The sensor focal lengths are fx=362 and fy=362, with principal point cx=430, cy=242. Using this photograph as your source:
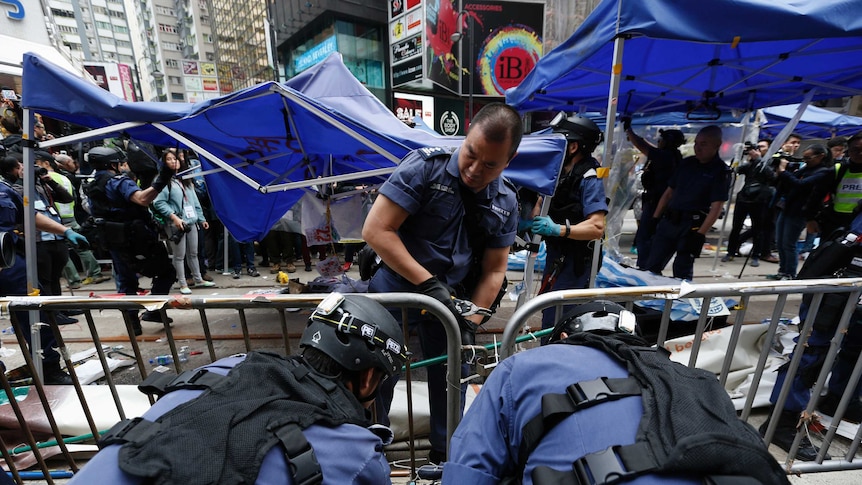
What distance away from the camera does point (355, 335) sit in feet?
4.02

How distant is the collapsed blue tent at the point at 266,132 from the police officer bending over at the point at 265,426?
6.70 feet

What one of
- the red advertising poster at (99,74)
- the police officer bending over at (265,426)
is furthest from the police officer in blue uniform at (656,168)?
the red advertising poster at (99,74)

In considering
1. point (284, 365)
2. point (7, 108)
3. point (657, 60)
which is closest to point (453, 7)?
point (657, 60)

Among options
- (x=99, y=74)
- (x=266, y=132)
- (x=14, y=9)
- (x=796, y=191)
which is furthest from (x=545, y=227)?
(x=99, y=74)

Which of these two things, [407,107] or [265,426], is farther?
[407,107]

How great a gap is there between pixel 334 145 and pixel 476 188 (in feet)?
7.06

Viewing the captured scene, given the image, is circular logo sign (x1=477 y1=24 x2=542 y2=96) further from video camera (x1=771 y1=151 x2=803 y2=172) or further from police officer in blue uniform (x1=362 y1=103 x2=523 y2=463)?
police officer in blue uniform (x1=362 y1=103 x2=523 y2=463)

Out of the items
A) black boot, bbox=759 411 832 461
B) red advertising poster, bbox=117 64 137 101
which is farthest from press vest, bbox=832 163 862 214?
red advertising poster, bbox=117 64 137 101

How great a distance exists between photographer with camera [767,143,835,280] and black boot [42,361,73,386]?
8351 millimetres

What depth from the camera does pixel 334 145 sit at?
3.58m

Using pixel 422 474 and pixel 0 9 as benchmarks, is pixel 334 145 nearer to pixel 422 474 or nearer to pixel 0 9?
pixel 422 474

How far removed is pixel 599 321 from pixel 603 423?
0.42 m

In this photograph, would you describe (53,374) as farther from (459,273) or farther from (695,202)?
(695,202)

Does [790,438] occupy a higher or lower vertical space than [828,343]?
lower
